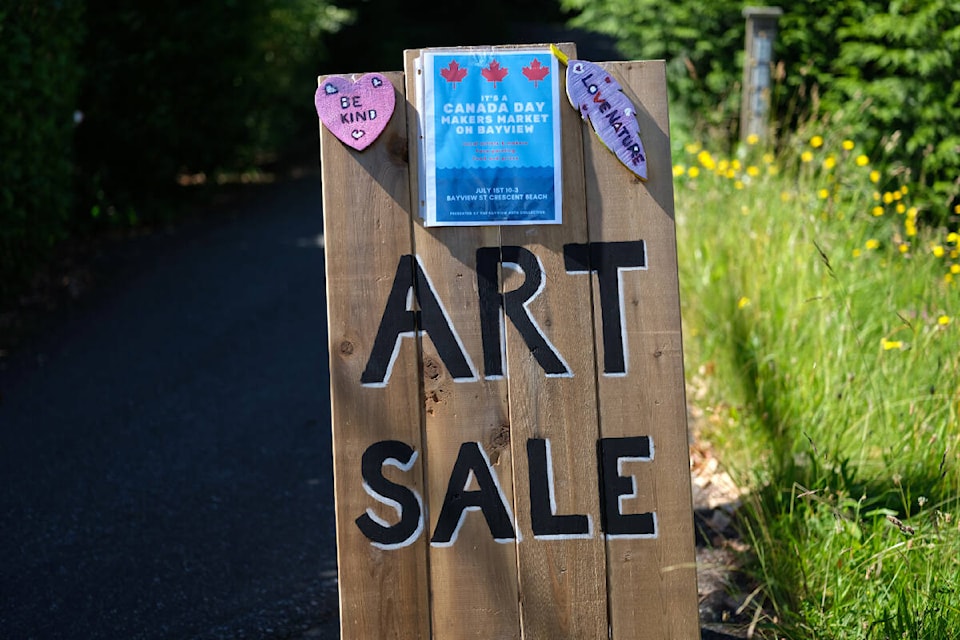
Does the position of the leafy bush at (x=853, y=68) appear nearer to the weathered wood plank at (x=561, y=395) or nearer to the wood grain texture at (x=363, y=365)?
the weathered wood plank at (x=561, y=395)

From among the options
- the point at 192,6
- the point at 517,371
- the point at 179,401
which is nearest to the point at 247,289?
the point at 179,401

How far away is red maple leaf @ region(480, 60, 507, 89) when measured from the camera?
2.34 m

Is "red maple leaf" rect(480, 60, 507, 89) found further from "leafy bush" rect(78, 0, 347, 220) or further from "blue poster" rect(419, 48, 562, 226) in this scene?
"leafy bush" rect(78, 0, 347, 220)

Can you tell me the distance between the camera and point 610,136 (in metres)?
2.32

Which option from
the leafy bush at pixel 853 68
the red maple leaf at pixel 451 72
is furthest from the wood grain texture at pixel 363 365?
the leafy bush at pixel 853 68

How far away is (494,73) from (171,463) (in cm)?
268

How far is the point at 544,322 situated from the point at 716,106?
6.18m

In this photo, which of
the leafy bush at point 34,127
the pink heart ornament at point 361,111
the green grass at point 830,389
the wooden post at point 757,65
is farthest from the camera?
the wooden post at point 757,65

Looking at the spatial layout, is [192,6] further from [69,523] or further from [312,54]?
[69,523]

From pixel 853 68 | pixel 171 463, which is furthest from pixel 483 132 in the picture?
pixel 853 68

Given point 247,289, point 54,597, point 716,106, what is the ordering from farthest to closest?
1. point 716,106
2. point 247,289
3. point 54,597

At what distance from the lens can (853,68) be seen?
673 centimetres

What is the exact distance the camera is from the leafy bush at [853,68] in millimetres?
6156

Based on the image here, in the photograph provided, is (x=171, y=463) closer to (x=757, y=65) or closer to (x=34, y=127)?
(x=34, y=127)
